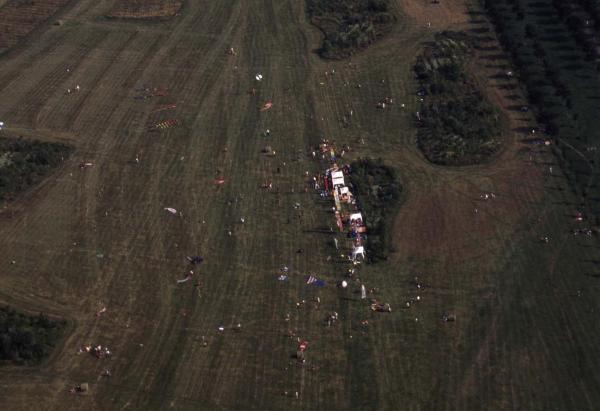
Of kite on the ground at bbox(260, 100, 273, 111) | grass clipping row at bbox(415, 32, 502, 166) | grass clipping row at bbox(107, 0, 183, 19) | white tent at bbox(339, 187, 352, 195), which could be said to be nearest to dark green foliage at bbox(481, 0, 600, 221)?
grass clipping row at bbox(415, 32, 502, 166)

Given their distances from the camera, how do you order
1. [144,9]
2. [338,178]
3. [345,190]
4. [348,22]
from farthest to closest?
[144,9]
[348,22]
[338,178]
[345,190]

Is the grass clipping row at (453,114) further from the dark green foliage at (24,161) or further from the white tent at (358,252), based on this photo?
the dark green foliage at (24,161)

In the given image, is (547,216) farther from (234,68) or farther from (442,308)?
(234,68)

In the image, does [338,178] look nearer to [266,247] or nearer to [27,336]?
[266,247]

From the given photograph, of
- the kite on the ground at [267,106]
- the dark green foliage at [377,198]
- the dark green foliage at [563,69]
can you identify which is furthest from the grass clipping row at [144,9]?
the dark green foliage at [377,198]

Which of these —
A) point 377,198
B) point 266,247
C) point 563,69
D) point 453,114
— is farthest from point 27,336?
point 563,69

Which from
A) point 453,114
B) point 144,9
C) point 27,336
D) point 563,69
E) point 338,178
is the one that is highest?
point 27,336

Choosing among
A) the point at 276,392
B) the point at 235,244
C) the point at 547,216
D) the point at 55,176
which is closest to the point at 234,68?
the point at 55,176
